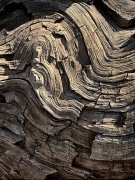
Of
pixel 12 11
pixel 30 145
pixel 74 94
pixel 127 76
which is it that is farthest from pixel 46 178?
pixel 12 11

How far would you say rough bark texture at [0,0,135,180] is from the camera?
12.3 feet

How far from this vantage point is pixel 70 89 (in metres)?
3.79

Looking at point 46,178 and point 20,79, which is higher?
point 20,79

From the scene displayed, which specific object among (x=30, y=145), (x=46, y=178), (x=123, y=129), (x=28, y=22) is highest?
(x=28, y=22)

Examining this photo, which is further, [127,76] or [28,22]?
[28,22]

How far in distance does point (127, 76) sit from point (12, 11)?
1349 millimetres

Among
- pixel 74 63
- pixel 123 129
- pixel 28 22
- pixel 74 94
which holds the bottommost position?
pixel 123 129

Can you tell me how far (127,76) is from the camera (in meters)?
3.74

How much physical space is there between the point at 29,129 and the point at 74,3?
1.25 m

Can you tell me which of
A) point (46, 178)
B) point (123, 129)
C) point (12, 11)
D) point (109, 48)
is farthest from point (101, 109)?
point (12, 11)

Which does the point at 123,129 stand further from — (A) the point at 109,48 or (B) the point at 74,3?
(B) the point at 74,3

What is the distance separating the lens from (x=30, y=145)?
13.3ft

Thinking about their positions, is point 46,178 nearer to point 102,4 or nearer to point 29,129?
point 29,129

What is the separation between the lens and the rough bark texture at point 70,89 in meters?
3.75
